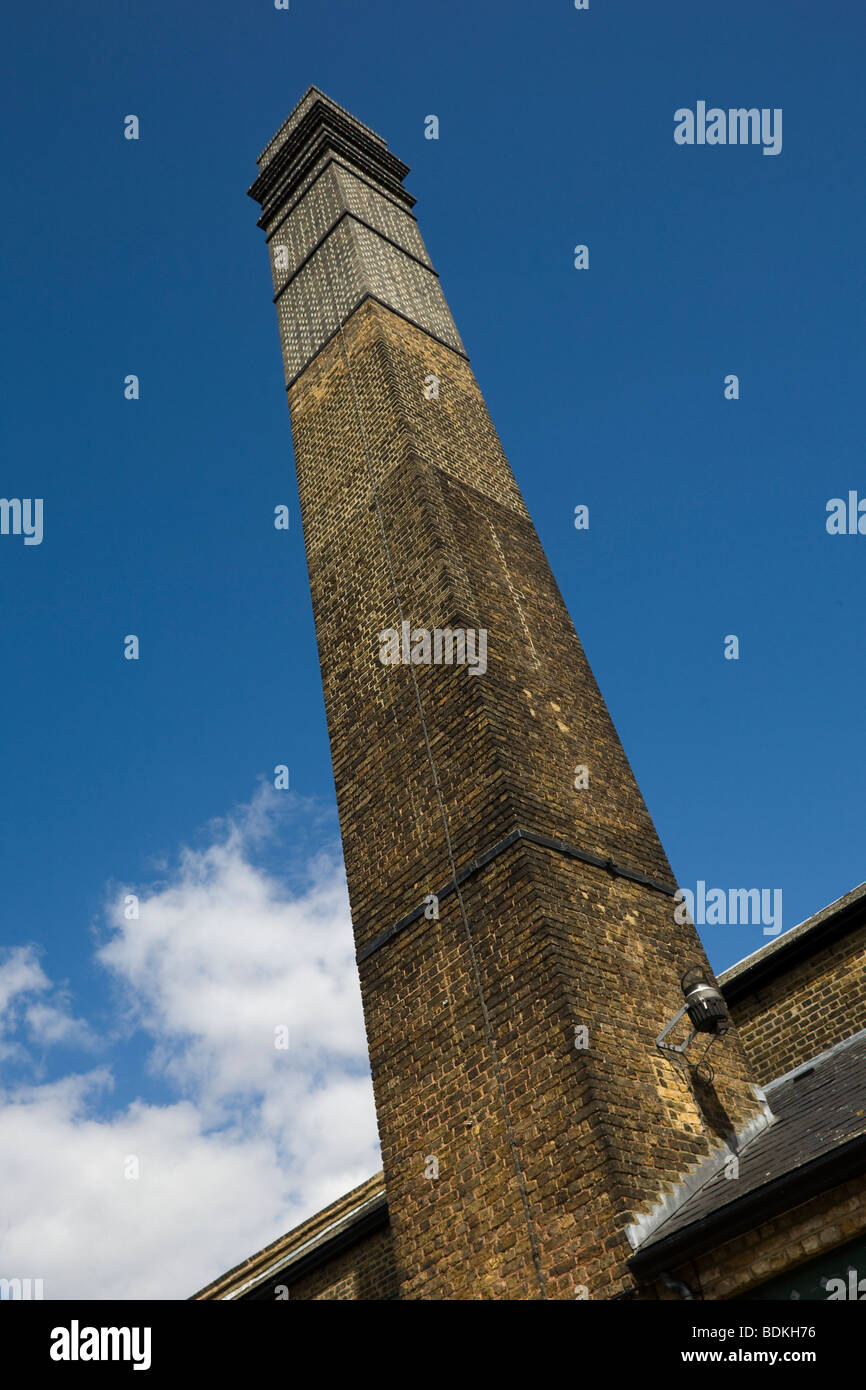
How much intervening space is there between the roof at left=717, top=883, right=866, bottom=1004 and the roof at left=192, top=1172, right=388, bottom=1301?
4.70 metres

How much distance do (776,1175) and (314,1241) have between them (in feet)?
26.7

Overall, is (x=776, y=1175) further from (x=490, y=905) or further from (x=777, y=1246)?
(x=490, y=905)

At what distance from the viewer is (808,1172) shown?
591cm

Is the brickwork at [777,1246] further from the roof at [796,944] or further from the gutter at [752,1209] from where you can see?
the roof at [796,944]

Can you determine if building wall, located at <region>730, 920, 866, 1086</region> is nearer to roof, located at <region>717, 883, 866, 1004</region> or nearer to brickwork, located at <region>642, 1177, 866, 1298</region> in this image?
roof, located at <region>717, 883, 866, 1004</region>

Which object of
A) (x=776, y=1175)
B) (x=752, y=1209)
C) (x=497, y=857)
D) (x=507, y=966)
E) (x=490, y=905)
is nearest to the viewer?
(x=752, y=1209)

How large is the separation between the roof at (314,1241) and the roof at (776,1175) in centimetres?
543

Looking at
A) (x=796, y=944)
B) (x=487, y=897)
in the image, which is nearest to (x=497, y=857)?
(x=487, y=897)

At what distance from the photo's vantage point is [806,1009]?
38.6ft

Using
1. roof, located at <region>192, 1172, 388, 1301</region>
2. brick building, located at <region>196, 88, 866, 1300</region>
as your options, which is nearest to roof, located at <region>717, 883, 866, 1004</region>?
brick building, located at <region>196, 88, 866, 1300</region>
